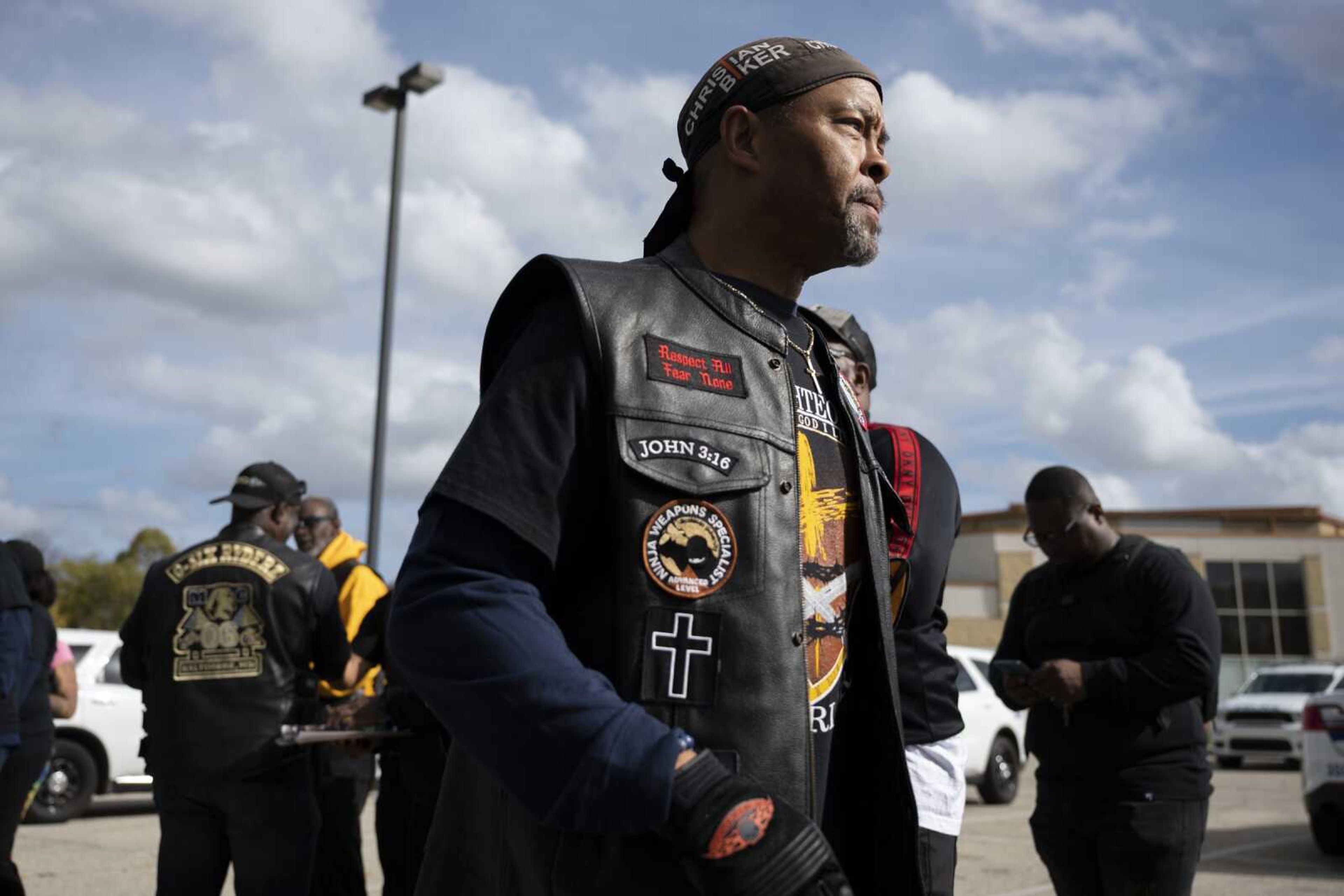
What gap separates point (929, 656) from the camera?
3.22 meters

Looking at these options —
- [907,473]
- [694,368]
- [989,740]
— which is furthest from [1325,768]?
[694,368]

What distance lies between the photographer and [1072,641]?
14.9ft

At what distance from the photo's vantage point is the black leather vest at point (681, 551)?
1.61 metres

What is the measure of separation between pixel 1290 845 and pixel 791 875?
34.6 feet

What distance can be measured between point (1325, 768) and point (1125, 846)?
238 inches

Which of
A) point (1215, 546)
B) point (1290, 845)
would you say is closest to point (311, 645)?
point (1290, 845)

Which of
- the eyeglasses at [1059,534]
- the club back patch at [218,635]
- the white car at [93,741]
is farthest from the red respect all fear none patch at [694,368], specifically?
the white car at [93,741]

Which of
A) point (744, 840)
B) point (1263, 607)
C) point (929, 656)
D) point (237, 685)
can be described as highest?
point (1263, 607)

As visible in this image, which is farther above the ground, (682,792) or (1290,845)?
(682,792)

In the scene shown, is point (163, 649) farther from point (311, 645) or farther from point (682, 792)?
point (682, 792)

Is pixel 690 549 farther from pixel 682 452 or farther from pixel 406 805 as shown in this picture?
pixel 406 805

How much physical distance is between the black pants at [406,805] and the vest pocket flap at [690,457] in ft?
12.0

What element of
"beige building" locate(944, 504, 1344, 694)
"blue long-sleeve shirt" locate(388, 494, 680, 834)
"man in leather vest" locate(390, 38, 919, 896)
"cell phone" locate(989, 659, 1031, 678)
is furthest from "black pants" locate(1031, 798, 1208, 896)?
"beige building" locate(944, 504, 1344, 694)

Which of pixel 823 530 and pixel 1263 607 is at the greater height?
pixel 1263 607
